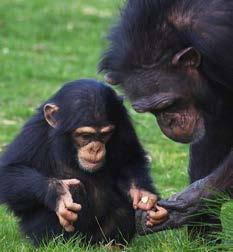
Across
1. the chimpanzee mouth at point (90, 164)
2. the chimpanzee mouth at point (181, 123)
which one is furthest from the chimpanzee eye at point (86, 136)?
the chimpanzee mouth at point (181, 123)

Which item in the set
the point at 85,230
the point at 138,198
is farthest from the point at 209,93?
the point at 85,230

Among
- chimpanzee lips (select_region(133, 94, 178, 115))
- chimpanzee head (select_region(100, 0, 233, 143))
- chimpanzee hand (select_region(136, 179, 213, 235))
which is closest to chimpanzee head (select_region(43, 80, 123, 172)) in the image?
chimpanzee head (select_region(100, 0, 233, 143))

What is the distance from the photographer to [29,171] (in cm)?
705

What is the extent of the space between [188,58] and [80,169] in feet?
4.40

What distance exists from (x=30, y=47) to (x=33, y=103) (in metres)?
4.72

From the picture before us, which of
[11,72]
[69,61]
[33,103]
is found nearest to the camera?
[33,103]

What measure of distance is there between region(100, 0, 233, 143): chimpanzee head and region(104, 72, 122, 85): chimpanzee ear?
0.13 feet

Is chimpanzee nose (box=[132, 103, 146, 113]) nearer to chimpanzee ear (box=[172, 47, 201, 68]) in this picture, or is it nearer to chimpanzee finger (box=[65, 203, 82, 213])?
chimpanzee ear (box=[172, 47, 201, 68])

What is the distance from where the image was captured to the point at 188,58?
642 centimetres

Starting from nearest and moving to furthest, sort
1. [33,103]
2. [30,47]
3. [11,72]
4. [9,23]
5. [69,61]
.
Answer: [33,103]
[11,72]
[69,61]
[30,47]
[9,23]

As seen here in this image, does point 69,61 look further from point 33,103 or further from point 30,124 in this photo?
point 30,124

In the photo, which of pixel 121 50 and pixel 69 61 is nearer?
pixel 121 50

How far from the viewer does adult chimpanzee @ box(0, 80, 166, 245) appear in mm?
6980

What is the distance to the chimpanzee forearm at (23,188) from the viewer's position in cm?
691
